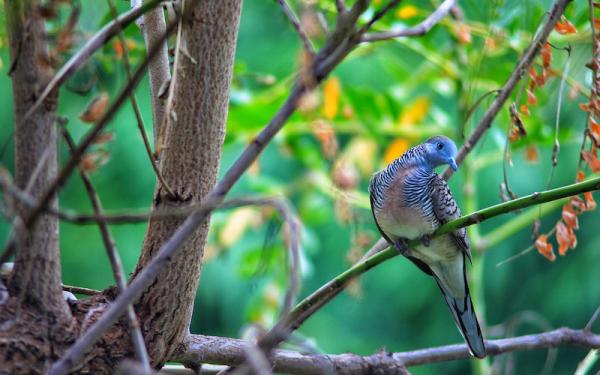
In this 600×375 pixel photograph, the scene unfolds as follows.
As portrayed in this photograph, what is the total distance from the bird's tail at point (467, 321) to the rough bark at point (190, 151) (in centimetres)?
77

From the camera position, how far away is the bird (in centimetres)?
225

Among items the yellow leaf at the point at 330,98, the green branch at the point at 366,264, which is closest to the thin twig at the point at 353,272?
the green branch at the point at 366,264

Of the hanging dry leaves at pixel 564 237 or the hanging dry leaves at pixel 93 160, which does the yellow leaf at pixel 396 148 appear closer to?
the hanging dry leaves at pixel 564 237

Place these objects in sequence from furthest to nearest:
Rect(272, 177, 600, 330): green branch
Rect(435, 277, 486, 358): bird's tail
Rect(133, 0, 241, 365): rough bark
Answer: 1. Rect(435, 277, 486, 358): bird's tail
2. Rect(133, 0, 241, 365): rough bark
3. Rect(272, 177, 600, 330): green branch

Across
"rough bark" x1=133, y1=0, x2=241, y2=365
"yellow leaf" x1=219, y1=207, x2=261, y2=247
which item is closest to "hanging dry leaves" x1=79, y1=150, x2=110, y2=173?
"rough bark" x1=133, y1=0, x2=241, y2=365

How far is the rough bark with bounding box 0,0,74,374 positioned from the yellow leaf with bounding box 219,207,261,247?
1.89m

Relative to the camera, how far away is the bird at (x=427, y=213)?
88.7 inches

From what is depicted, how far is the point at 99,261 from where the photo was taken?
5797mm

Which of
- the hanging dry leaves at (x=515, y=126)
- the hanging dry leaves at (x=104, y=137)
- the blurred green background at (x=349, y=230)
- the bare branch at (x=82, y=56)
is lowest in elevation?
the blurred green background at (x=349, y=230)

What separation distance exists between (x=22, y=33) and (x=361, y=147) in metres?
2.49

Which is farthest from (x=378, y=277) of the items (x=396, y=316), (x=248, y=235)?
(x=248, y=235)

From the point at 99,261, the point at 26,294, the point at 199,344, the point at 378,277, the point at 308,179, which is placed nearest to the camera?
the point at 26,294

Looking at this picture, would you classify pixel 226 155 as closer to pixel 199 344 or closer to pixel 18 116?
pixel 199 344

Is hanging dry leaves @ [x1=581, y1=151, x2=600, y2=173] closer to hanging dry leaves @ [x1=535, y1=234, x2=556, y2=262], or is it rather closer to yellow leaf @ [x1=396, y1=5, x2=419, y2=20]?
hanging dry leaves @ [x1=535, y1=234, x2=556, y2=262]
